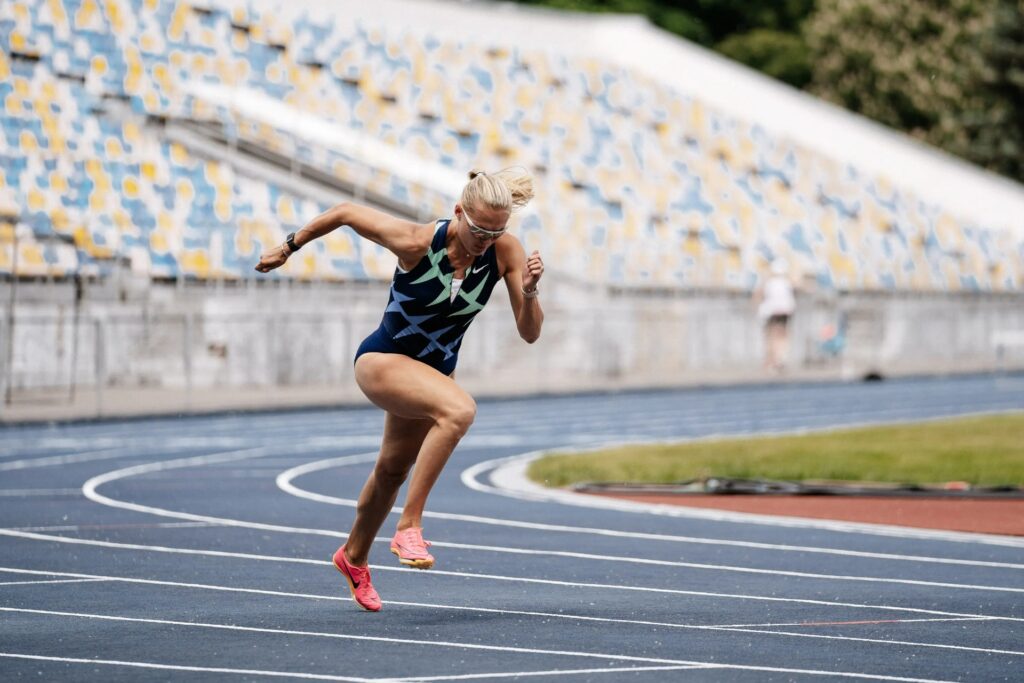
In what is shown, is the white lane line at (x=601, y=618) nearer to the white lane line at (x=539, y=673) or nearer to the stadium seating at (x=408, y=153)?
the white lane line at (x=539, y=673)

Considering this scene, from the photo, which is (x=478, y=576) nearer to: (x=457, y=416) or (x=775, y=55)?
(x=457, y=416)

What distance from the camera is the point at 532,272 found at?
295 inches

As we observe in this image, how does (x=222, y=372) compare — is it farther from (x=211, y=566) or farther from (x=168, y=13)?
(x=211, y=566)

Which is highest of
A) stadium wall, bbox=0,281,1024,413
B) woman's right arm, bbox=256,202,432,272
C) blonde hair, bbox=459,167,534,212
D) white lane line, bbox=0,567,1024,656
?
blonde hair, bbox=459,167,534,212

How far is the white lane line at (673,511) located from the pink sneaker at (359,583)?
A: 15.2 feet

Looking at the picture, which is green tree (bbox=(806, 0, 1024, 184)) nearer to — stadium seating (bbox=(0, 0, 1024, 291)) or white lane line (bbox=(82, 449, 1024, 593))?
stadium seating (bbox=(0, 0, 1024, 291))

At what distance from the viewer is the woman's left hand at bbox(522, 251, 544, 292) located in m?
7.46

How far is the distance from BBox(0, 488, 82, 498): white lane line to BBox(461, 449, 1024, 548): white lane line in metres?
3.15

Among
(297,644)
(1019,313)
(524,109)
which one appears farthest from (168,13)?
(297,644)

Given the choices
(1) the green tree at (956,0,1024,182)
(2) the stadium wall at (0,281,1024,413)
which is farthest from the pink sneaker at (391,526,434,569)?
(1) the green tree at (956,0,1024,182)

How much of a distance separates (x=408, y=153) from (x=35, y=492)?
23.3m

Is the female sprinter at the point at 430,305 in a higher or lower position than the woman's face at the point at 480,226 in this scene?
lower

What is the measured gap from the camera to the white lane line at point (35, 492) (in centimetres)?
1438

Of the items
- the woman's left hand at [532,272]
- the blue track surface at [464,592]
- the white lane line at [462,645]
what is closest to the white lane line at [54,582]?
the blue track surface at [464,592]
